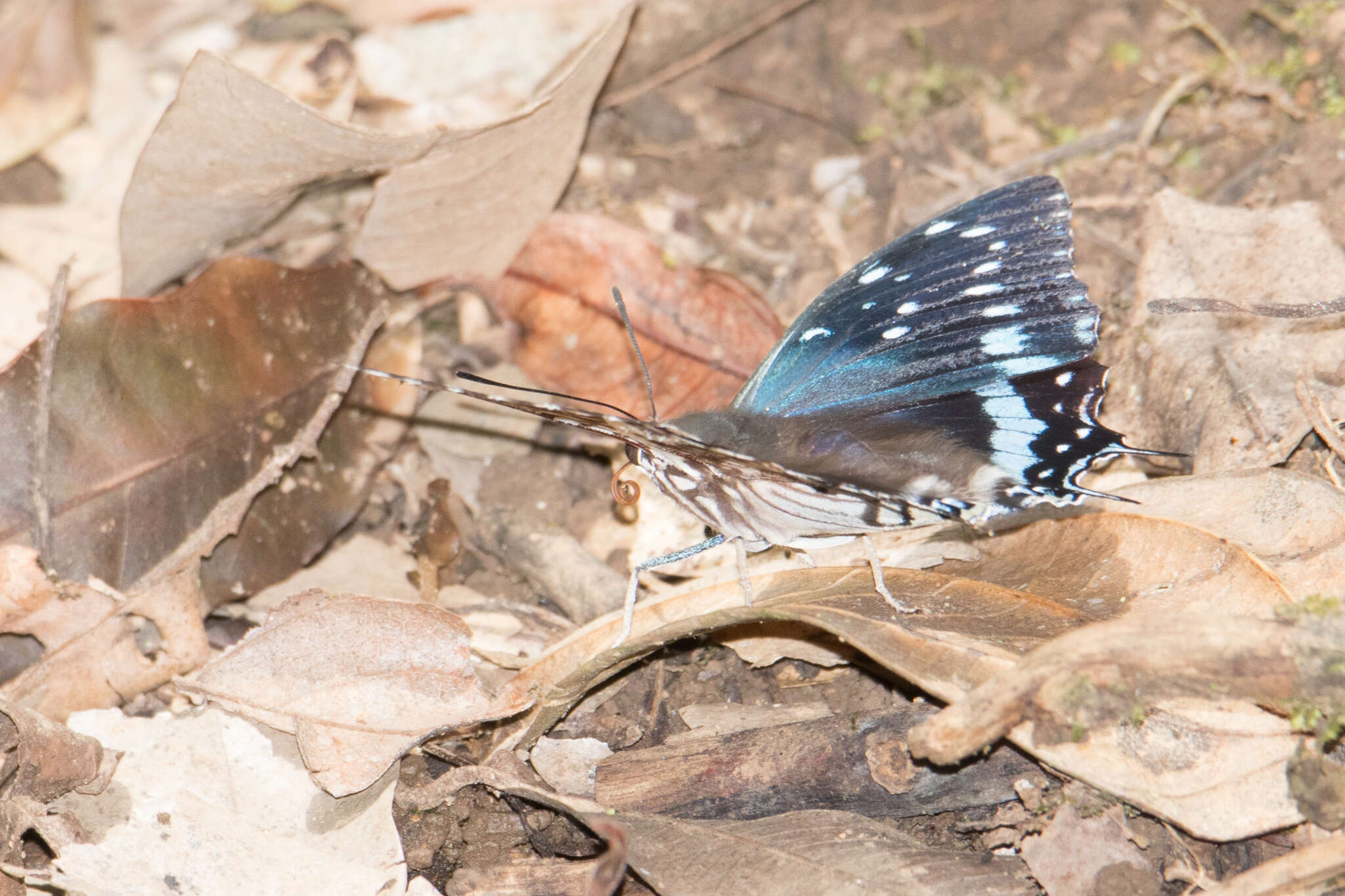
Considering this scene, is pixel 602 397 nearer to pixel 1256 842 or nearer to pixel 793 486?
pixel 793 486

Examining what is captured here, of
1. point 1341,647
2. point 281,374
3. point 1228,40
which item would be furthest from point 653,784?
point 1228,40

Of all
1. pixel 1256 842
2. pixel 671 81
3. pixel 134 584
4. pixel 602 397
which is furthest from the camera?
pixel 671 81

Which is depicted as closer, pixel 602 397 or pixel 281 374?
pixel 281 374

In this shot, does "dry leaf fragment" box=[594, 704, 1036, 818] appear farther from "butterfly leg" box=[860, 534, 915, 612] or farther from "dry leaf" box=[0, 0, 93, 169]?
"dry leaf" box=[0, 0, 93, 169]

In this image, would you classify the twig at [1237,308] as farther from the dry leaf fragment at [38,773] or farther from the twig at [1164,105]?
the dry leaf fragment at [38,773]

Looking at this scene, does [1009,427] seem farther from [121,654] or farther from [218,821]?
[121,654]
